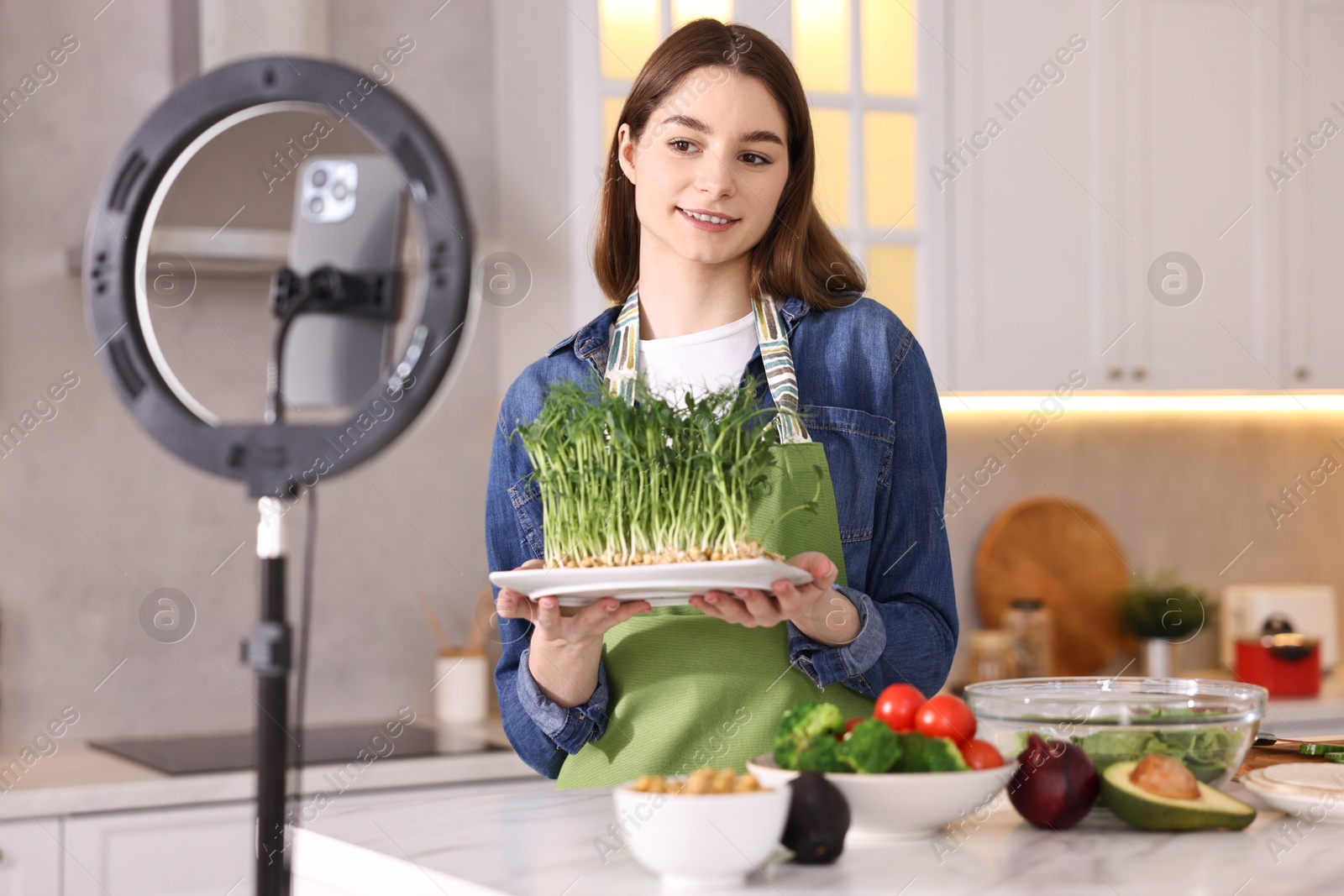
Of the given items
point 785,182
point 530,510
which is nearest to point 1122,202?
point 785,182

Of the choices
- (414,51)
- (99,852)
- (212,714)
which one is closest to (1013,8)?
(414,51)

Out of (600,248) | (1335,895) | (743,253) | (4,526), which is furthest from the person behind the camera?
(4,526)

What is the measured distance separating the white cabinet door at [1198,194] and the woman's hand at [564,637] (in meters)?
2.05

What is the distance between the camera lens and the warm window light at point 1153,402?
3188 mm

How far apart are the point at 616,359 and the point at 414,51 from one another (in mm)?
1581

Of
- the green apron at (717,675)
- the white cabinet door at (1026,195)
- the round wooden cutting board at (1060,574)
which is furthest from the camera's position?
the round wooden cutting board at (1060,574)

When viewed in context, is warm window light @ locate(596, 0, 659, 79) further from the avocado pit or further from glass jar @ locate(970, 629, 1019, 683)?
the avocado pit

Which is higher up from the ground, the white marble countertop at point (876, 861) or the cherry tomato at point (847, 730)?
the cherry tomato at point (847, 730)

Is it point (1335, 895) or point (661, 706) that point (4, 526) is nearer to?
point (661, 706)

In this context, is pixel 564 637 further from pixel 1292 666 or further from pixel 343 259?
pixel 1292 666

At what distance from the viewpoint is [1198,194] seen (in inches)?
123

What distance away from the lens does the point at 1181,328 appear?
3.09 metres

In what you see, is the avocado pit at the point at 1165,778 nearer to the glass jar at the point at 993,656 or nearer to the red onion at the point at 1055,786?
the red onion at the point at 1055,786

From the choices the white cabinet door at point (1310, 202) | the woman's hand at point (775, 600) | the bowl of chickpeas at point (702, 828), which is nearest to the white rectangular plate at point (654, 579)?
the woman's hand at point (775, 600)
